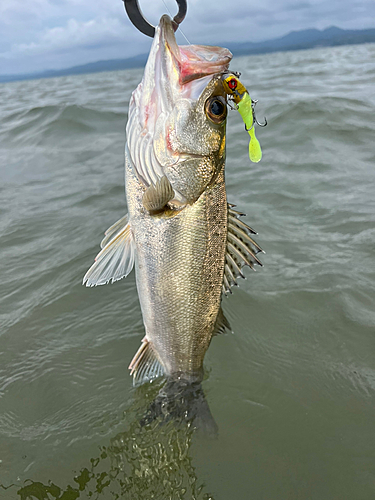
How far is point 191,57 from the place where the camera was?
1.97m

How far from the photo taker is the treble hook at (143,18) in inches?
73.6

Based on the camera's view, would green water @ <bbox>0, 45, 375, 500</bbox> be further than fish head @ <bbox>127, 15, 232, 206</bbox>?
Yes

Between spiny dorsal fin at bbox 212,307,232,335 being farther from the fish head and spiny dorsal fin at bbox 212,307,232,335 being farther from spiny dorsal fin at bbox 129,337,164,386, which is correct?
the fish head

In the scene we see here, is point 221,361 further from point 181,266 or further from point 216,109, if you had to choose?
point 216,109

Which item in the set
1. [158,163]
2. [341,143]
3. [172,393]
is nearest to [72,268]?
[172,393]

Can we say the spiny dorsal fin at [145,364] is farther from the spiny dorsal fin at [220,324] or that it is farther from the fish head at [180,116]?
the fish head at [180,116]

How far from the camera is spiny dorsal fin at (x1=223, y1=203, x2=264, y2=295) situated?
2.28m

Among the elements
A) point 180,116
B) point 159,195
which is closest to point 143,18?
point 180,116

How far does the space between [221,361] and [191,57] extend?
2364 millimetres

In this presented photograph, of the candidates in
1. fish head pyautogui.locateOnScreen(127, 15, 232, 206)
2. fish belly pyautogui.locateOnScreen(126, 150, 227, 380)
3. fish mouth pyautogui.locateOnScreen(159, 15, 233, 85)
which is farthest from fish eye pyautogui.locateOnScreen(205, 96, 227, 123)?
fish belly pyautogui.locateOnScreen(126, 150, 227, 380)

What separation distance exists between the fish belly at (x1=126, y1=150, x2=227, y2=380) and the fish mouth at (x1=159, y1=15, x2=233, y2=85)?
1.71 ft


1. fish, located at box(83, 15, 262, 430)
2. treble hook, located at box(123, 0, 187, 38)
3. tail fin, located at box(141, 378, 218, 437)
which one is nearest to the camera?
treble hook, located at box(123, 0, 187, 38)

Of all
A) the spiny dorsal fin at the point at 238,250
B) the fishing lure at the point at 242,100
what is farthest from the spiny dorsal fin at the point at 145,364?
the fishing lure at the point at 242,100

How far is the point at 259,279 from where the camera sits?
440cm
